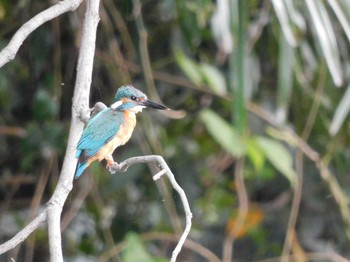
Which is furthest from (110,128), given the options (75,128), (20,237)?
(20,237)

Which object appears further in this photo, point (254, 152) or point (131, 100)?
point (254, 152)

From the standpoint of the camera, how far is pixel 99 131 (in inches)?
69.4

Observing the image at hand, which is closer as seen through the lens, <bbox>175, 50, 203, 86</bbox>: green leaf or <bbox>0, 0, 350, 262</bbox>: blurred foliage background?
<bbox>175, 50, 203, 86</bbox>: green leaf

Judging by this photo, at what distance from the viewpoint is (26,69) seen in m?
3.63

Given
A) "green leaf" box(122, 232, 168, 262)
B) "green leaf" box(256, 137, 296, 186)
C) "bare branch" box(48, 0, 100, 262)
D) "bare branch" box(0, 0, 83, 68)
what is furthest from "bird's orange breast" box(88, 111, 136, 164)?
"green leaf" box(256, 137, 296, 186)

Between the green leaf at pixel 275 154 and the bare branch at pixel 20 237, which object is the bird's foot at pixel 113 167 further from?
the green leaf at pixel 275 154

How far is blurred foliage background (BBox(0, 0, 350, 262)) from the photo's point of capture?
3418 millimetres

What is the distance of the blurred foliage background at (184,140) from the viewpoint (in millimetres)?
3418

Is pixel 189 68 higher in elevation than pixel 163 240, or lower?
higher

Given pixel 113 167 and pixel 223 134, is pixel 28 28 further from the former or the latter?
pixel 223 134

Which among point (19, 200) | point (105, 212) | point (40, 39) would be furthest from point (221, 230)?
point (40, 39)

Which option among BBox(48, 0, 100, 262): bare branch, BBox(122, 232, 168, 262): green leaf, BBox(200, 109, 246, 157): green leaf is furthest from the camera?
BBox(200, 109, 246, 157): green leaf

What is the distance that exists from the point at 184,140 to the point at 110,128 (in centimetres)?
205

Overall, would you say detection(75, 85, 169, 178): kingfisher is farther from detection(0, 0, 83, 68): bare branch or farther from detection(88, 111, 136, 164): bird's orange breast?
detection(0, 0, 83, 68): bare branch
